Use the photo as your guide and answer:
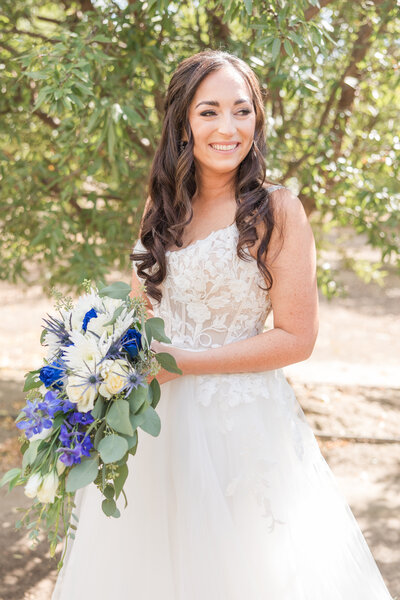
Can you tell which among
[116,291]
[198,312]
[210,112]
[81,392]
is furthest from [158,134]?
[81,392]

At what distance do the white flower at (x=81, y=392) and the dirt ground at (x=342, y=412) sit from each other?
81.8 inches

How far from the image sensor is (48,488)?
1725 millimetres

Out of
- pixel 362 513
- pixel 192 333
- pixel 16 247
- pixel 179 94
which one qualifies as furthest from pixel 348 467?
pixel 179 94

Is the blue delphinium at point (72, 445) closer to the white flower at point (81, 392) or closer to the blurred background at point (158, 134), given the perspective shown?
the white flower at point (81, 392)

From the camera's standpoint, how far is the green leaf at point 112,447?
5.49 feet

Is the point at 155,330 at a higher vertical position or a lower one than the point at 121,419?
higher

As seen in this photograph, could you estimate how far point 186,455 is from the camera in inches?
86.3

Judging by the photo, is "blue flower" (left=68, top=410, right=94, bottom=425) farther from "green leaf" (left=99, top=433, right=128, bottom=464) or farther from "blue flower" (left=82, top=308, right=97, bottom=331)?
"blue flower" (left=82, top=308, right=97, bottom=331)

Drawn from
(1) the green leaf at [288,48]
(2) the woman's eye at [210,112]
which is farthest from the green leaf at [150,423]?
(1) the green leaf at [288,48]

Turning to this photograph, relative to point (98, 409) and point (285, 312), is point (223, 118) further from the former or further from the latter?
point (98, 409)

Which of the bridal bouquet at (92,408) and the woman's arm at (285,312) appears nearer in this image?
the bridal bouquet at (92,408)

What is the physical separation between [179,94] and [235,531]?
1.39 m

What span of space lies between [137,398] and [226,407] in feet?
1.64

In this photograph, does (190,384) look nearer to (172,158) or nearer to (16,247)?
Answer: (172,158)
